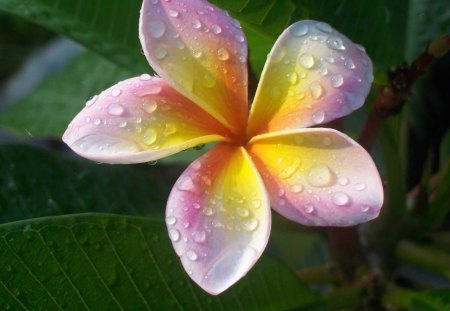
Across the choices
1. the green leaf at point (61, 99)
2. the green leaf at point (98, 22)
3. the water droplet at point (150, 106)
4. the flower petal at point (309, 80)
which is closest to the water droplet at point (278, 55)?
the flower petal at point (309, 80)

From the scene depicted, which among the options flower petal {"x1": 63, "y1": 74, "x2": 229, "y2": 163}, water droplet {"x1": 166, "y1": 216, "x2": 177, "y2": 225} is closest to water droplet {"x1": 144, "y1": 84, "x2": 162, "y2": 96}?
flower petal {"x1": 63, "y1": 74, "x2": 229, "y2": 163}

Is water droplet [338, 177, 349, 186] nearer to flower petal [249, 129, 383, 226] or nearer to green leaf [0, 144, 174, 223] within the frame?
flower petal [249, 129, 383, 226]

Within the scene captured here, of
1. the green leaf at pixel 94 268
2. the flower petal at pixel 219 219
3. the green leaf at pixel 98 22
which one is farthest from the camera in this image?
the green leaf at pixel 98 22

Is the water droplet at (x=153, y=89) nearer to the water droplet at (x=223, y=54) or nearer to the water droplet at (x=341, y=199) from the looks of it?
the water droplet at (x=223, y=54)

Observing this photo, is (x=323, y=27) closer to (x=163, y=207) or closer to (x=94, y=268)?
(x=94, y=268)

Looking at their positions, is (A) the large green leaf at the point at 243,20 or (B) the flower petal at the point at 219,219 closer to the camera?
(B) the flower petal at the point at 219,219

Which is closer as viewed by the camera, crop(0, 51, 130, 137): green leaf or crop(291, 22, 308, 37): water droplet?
crop(291, 22, 308, 37): water droplet
